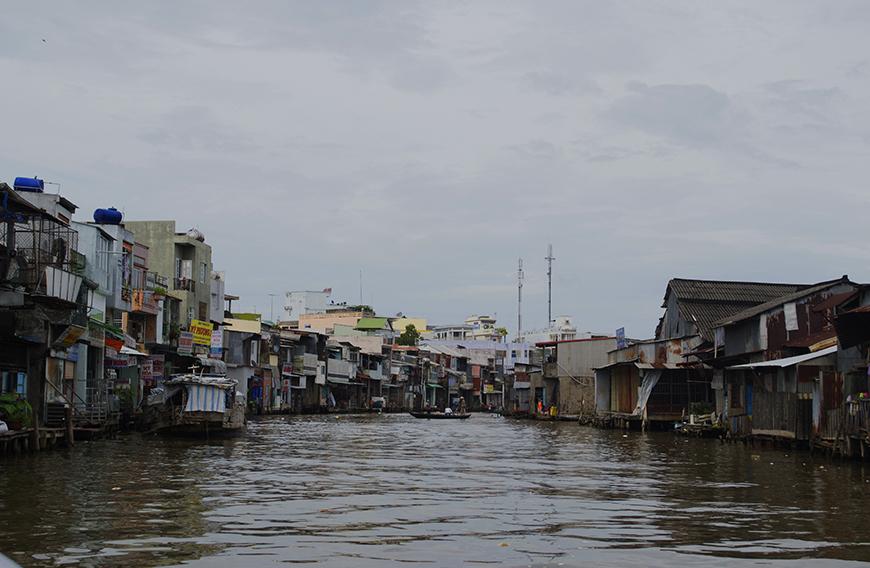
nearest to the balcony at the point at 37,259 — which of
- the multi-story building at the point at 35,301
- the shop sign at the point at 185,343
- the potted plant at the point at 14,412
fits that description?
the multi-story building at the point at 35,301

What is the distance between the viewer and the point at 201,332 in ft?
222

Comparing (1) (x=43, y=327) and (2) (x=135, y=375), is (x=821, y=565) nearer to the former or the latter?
(1) (x=43, y=327)

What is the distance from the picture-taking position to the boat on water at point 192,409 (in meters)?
45.6

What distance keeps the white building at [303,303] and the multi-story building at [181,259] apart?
66285 millimetres

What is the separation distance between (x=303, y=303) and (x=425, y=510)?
124031 millimetres

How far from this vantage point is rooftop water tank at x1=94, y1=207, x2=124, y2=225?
5309 centimetres

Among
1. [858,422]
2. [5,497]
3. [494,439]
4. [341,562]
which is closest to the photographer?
[341,562]

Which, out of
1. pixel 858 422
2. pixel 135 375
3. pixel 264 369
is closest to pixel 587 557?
pixel 858 422

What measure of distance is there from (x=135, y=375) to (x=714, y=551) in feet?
153

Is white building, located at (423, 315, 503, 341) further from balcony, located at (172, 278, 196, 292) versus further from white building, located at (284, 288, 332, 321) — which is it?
balcony, located at (172, 278, 196, 292)

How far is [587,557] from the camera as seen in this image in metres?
14.7

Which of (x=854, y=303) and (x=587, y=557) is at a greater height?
(x=854, y=303)

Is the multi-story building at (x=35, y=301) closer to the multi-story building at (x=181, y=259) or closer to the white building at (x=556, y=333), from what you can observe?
the multi-story building at (x=181, y=259)

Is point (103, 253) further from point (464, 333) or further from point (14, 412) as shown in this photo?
point (464, 333)
